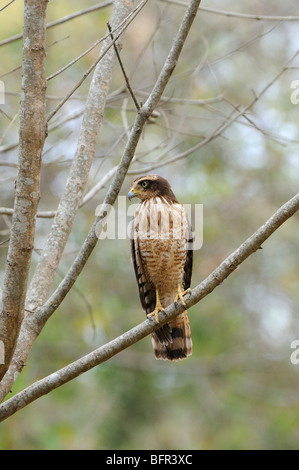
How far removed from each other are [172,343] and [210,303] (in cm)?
502

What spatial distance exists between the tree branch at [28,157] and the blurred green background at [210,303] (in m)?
5.63

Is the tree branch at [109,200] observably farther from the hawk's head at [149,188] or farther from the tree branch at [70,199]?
the hawk's head at [149,188]

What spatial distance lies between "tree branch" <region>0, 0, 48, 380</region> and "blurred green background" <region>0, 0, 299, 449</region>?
222 inches

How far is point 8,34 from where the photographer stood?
6.82m

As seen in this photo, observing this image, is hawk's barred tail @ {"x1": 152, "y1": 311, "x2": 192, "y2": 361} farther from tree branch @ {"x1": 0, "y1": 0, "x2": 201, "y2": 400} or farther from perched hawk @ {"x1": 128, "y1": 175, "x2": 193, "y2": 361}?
tree branch @ {"x1": 0, "y1": 0, "x2": 201, "y2": 400}

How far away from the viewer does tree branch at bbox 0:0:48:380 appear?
2508mm

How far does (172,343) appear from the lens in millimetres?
4449

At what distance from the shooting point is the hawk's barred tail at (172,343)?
4406mm

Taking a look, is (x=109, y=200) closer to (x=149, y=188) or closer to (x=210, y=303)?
(x=149, y=188)

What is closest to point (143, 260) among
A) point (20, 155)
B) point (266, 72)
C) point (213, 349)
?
point (20, 155)

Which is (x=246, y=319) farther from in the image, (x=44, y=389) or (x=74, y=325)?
(x=44, y=389)

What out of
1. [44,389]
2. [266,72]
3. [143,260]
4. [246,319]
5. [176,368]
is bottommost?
[44,389]

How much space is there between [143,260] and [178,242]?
30cm

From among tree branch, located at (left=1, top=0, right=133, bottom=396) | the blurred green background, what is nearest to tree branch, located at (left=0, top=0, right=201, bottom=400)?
tree branch, located at (left=1, top=0, right=133, bottom=396)
